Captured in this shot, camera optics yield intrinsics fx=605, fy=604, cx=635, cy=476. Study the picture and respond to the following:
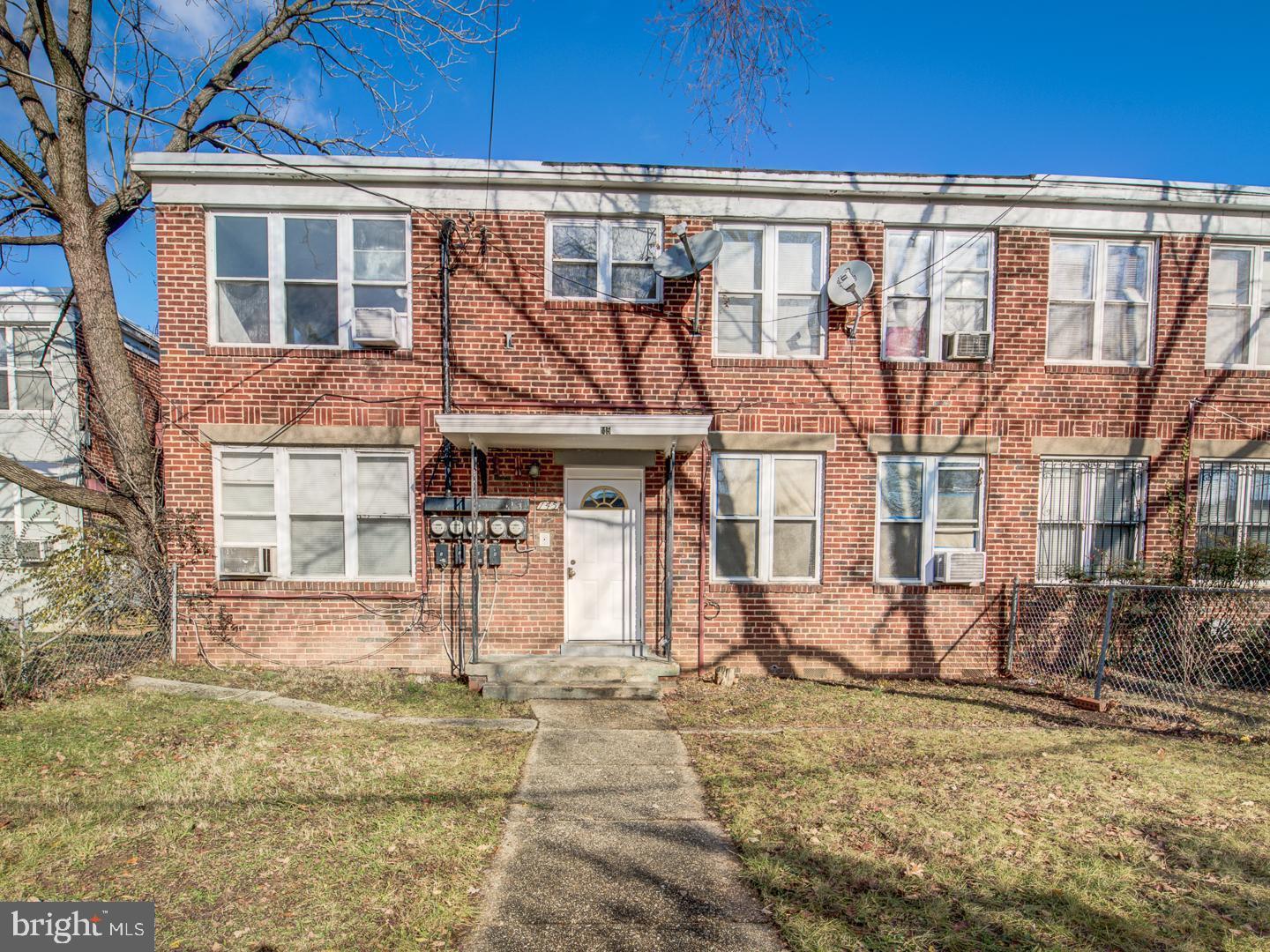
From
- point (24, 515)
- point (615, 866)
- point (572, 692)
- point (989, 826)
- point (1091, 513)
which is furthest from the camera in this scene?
point (24, 515)

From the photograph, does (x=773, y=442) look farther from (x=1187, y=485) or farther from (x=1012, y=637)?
(x=1187, y=485)

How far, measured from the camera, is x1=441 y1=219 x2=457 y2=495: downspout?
25.5ft

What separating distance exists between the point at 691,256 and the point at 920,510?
181 inches

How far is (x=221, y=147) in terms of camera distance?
10.6 metres

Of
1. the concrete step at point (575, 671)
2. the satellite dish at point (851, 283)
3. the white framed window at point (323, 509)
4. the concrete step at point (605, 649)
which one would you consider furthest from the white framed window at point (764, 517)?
the white framed window at point (323, 509)

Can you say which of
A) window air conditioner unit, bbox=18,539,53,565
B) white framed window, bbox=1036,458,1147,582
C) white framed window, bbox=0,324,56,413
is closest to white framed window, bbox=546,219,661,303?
white framed window, bbox=1036,458,1147,582

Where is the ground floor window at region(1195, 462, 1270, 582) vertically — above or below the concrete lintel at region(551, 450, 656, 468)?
below

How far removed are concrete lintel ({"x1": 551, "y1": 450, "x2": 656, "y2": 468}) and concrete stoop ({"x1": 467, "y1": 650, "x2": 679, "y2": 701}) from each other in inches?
98.2

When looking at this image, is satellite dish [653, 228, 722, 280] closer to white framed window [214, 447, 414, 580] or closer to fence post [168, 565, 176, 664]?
white framed window [214, 447, 414, 580]

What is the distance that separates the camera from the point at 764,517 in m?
8.14

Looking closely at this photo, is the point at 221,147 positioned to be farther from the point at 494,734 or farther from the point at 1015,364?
the point at 1015,364

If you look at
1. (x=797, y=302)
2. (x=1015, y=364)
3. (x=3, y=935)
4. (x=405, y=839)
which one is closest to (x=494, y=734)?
(x=405, y=839)

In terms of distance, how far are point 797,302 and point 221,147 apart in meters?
10.4

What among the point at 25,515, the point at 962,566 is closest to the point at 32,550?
the point at 25,515
